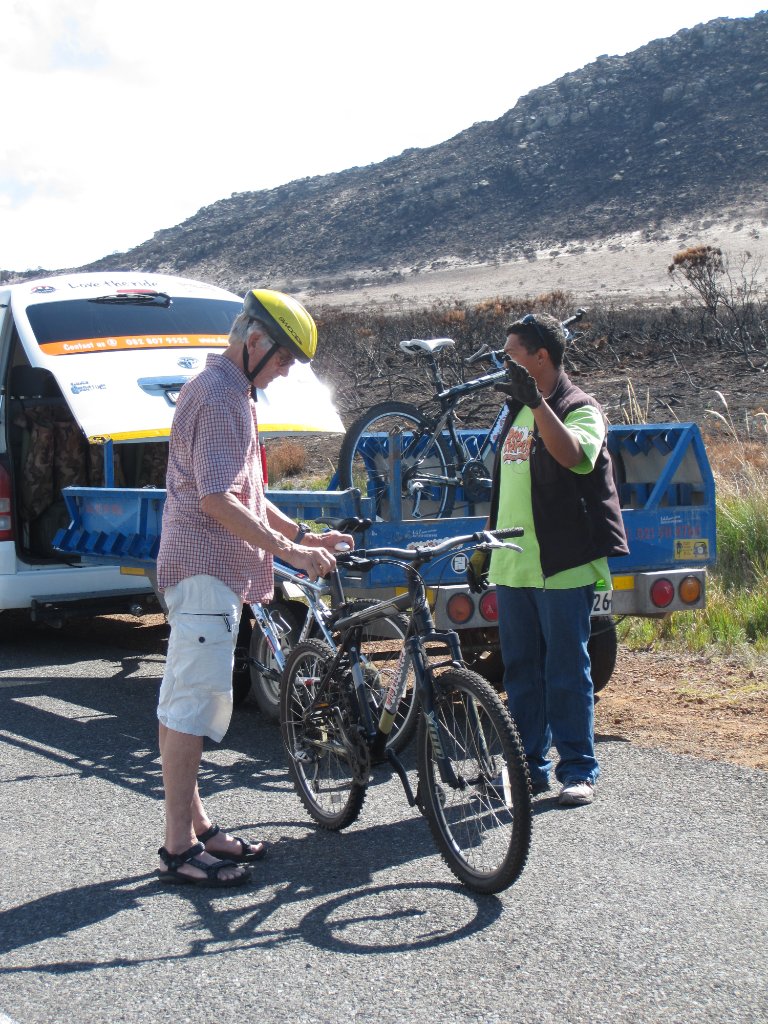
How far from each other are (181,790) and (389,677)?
0.92 metres

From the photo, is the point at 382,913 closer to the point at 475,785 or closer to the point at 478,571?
the point at 475,785

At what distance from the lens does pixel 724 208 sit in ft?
232

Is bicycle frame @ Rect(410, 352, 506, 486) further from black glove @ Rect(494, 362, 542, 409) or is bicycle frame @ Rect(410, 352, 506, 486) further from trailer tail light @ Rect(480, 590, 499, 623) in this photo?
black glove @ Rect(494, 362, 542, 409)

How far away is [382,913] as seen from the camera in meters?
4.30

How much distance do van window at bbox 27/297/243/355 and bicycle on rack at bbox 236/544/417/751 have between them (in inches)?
113

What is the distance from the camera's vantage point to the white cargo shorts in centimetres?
455

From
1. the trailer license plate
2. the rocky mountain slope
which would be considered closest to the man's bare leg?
the trailer license plate

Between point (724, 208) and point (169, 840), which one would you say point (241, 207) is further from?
point (169, 840)

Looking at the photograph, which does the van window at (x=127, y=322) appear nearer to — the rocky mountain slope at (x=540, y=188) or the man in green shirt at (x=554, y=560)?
the man in green shirt at (x=554, y=560)

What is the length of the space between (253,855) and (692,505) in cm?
333

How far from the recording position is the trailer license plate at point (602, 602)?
20.9ft

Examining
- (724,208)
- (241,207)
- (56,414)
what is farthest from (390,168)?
(56,414)

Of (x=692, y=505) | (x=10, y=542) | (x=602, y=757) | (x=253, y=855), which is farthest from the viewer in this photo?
(x=10, y=542)

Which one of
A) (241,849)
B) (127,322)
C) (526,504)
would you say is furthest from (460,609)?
(127,322)
